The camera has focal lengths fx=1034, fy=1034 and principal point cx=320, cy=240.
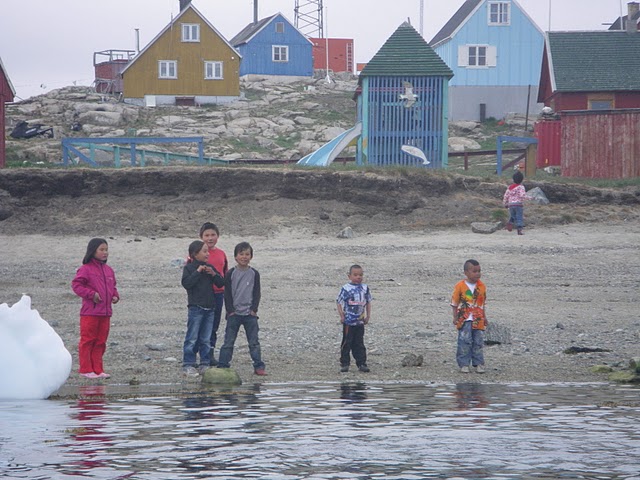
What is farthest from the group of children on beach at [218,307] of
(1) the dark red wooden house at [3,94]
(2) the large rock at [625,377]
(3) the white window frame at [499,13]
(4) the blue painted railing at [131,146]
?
(3) the white window frame at [499,13]

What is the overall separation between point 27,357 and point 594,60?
99.9 ft

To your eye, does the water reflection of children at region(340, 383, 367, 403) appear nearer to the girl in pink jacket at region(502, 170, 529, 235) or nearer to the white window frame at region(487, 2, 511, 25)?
the girl in pink jacket at region(502, 170, 529, 235)

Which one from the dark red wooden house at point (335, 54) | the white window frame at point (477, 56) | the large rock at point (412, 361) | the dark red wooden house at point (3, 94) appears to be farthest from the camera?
the dark red wooden house at point (335, 54)

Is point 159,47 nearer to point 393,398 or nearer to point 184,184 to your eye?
point 184,184

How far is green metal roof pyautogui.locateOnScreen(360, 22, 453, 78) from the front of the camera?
2602 cm

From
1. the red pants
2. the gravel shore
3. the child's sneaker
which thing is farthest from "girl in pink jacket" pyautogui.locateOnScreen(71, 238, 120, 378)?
the child's sneaker

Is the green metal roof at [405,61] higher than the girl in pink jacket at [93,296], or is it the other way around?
the green metal roof at [405,61]

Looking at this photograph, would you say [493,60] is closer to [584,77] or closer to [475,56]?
[475,56]

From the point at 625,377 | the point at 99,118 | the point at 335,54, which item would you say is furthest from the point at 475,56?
the point at 625,377

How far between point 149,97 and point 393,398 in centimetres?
4239

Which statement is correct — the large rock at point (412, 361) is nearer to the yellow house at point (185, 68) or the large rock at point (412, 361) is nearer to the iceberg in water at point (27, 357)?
the iceberg in water at point (27, 357)

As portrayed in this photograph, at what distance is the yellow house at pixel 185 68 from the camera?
5144cm

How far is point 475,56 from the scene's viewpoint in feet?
165

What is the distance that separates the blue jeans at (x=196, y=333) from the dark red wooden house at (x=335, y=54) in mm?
60894
